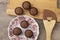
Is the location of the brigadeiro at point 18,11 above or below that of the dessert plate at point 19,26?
above

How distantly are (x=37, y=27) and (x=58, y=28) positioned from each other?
0.38 ft

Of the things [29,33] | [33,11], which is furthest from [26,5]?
[29,33]

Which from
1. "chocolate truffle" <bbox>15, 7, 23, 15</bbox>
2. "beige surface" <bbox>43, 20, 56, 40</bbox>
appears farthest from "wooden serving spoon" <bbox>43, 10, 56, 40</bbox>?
"chocolate truffle" <bbox>15, 7, 23, 15</bbox>

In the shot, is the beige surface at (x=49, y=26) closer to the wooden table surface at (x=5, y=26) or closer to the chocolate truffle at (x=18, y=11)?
the wooden table surface at (x=5, y=26)

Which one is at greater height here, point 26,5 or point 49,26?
point 26,5

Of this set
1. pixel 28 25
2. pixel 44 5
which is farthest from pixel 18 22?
pixel 44 5

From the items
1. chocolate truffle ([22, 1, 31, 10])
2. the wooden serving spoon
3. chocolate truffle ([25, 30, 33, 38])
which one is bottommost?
chocolate truffle ([25, 30, 33, 38])

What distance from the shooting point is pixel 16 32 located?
147 centimetres

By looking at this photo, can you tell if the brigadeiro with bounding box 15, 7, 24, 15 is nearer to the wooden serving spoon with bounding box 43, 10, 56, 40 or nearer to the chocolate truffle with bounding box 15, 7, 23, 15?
the chocolate truffle with bounding box 15, 7, 23, 15

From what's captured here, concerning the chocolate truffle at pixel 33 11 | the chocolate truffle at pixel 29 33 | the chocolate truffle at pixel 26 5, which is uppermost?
the chocolate truffle at pixel 26 5

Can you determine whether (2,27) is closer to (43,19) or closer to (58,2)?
(43,19)

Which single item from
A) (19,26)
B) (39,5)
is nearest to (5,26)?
(19,26)

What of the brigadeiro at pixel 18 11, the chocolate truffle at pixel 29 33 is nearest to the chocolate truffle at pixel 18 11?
the brigadeiro at pixel 18 11

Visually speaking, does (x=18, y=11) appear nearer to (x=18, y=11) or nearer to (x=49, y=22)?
(x=18, y=11)
